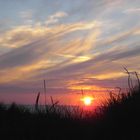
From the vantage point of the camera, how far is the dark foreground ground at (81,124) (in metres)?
7.68

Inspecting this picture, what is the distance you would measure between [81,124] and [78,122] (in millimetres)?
184

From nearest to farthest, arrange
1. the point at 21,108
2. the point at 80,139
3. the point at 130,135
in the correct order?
the point at 130,135 < the point at 80,139 < the point at 21,108

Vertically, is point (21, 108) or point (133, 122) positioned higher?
point (21, 108)

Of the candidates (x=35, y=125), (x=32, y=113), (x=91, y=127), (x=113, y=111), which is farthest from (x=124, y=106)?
(x=32, y=113)

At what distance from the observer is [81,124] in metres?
8.93

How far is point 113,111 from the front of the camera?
8.34 m

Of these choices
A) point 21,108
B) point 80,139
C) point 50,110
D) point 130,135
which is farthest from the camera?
point 21,108

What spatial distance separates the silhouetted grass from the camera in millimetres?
7703

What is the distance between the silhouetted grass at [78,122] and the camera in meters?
7.70

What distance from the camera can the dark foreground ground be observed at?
7.68 meters

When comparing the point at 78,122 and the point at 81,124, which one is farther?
the point at 78,122

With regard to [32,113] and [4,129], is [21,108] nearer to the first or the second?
[32,113]

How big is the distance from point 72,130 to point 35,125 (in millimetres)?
1066

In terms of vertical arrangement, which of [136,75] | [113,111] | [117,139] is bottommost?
[117,139]
